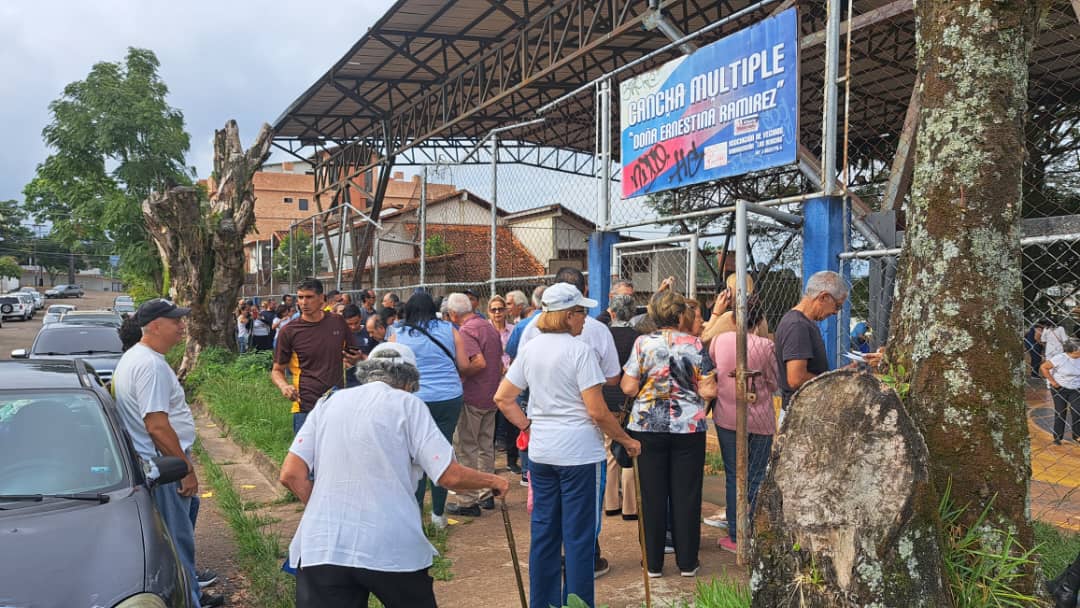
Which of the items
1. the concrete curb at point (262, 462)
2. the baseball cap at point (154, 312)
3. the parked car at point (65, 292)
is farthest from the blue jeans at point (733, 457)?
the parked car at point (65, 292)

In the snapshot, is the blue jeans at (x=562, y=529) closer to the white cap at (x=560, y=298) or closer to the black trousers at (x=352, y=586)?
the white cap at (x=560, y=298)

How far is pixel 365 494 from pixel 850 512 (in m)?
1.61

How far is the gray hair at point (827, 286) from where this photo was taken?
447cm

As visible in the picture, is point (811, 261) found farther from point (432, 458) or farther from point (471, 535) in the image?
point (432, 458)

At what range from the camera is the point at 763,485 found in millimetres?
2676

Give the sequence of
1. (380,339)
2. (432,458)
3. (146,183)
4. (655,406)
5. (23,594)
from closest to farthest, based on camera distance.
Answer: (23,594) → (432,458) → (655,406) → (380,339) → (146,183)

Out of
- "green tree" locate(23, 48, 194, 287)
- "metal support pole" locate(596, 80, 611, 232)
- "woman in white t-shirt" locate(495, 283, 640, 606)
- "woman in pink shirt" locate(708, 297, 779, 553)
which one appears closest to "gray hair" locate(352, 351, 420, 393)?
"woman in white t-shirt" locate(495, 283, 640, 606)

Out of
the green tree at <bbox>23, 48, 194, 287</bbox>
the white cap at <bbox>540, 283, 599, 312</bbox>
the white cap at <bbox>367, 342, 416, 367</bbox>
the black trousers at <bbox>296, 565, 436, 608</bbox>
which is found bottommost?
the black trousers at <bbox>296, 565, 436, 608</bbox>

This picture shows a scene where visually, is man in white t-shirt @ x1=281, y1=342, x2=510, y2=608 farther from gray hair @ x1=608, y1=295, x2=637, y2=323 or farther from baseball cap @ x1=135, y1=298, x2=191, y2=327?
gray hair @ x1=608, y1=295, x2=637, y2=323

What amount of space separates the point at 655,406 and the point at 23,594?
3106 millimetres

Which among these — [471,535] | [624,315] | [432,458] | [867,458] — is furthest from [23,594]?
[624,315]

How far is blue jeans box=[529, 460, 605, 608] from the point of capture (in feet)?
12.6

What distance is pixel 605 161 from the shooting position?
7.00 metres

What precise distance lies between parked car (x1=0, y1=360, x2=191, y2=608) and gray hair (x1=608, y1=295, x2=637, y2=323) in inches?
116
